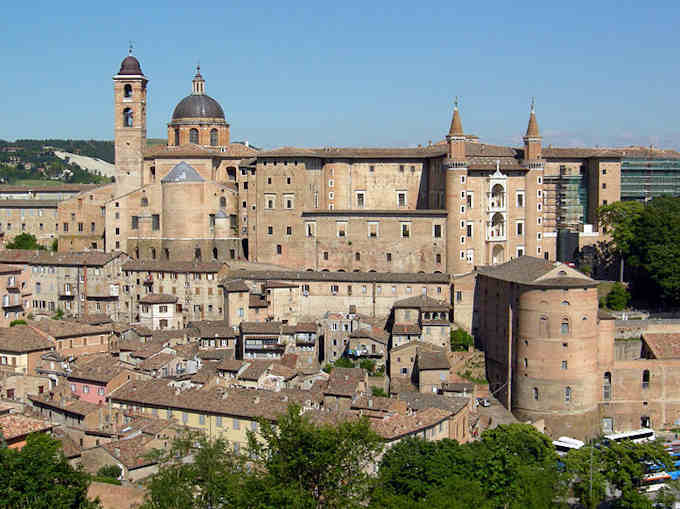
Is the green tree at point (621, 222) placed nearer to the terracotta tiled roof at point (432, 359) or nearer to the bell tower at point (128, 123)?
the terracotta tiled roof at point (432, 359)

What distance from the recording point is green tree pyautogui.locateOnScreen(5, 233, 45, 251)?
248 feet

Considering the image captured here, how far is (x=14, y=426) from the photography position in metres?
42.8

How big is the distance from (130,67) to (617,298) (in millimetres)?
41373

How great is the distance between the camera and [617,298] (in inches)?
2419

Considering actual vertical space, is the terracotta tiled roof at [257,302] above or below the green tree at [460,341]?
above

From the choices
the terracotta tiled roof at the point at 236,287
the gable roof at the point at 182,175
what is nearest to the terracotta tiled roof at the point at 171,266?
the terracotta tiled roof at the point at 236,287

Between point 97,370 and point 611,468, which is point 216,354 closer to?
→ point 97,370

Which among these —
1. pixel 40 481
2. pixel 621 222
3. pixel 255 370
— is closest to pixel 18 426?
pixel 40 481

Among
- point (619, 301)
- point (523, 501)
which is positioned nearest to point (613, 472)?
point (523, 501)

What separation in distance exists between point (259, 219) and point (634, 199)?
28698mm

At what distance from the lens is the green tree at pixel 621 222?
64375 millimetres

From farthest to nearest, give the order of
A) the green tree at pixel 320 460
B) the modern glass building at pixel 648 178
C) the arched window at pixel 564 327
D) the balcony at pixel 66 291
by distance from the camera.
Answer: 1. the modern glass building at pixel 648 178
2. the balcony at pixel 66 291
3. the arched window at pixel 564 327
4. the green tree at pixel 320 460

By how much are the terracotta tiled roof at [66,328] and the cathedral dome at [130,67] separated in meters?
23.8

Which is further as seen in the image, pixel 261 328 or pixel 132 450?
pixel 261 328
